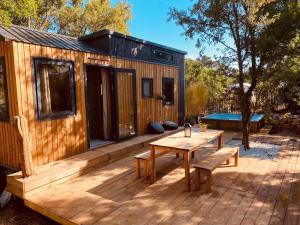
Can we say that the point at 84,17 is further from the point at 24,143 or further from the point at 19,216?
the point at 19,216

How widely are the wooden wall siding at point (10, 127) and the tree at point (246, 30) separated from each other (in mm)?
3993

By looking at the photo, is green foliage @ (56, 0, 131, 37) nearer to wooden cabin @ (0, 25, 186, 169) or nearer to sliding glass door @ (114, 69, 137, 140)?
wooden cabin @ (0, 25, 186, 169)

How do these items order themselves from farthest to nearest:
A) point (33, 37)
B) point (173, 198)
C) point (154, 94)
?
point (154, 94), point (33, 37), point (173, 198)

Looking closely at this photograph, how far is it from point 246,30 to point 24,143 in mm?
5265

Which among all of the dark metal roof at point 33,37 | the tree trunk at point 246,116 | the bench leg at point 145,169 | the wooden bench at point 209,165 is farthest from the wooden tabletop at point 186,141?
the dark metal roof at point 33,37

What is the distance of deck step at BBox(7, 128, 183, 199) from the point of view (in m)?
3.56

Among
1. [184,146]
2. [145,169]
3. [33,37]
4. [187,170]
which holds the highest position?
[33,37]

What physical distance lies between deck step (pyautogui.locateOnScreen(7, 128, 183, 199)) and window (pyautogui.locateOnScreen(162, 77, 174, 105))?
7.89 feet

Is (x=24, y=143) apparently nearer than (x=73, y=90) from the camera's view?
Yes

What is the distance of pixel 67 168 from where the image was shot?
163 inches

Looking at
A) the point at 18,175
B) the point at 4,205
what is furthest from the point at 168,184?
the point at 4,205

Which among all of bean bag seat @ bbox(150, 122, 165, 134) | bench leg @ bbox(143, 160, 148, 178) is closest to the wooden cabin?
bean bag seat @ bbox(150, 122, 165, 134)

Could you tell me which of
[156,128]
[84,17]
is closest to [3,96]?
[156,128]

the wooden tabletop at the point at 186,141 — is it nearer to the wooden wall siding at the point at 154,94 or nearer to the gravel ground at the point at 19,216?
the gravel ground at the point at 19,216
